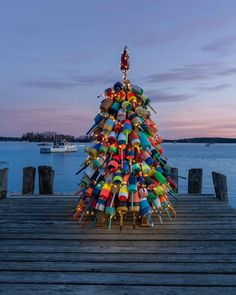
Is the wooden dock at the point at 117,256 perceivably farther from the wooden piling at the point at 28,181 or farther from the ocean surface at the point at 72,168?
the ocean surface at the point at 72,168

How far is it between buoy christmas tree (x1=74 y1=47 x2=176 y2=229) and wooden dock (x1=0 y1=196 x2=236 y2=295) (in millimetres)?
418

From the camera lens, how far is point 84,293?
3822mm

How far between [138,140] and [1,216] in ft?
10.6

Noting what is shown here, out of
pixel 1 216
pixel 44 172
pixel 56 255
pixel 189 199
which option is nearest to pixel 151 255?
pixel 56 255

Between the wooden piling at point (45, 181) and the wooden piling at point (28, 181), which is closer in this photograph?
the wooden piling at point (45, 181)

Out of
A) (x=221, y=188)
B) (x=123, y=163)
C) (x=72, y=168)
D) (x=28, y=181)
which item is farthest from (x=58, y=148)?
(x=123, y=163)

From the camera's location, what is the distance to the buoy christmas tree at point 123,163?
6555mm

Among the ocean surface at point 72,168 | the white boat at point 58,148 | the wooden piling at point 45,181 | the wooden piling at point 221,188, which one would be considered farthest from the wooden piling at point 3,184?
the white boat at point 58,148

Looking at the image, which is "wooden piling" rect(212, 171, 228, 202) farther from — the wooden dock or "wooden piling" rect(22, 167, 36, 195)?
"wooden piling" rect(22, 167, 36, 195)

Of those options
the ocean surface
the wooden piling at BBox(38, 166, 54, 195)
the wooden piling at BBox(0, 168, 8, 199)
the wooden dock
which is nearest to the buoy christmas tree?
the wooden dock

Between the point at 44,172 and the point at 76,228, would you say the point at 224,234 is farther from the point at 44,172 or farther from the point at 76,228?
the point at 44,172

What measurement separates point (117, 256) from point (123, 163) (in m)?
2.20

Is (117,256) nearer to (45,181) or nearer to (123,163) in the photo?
(123,163)

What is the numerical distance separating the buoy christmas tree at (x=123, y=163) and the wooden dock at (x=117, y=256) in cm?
42
